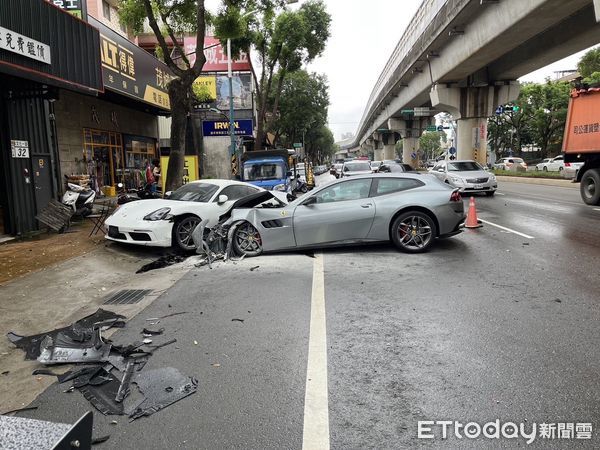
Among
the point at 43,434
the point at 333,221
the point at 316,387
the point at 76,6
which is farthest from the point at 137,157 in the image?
the point at 43,434

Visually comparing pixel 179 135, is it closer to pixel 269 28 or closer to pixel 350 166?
pixel 350 166

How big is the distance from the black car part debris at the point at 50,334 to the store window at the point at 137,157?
1644 centimetres

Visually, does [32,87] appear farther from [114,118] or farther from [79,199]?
[114,118]

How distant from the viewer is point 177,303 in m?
5.64

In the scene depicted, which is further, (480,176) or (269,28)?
(269,28)

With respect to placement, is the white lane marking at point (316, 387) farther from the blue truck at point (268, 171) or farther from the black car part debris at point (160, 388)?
the blue truck at point (268, 171)

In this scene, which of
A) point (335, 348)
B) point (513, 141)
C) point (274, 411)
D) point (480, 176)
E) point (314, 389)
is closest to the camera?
point (274, 411)

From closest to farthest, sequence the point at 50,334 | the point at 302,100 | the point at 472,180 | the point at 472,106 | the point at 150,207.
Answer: the point at 50,334 → the point at 150,207 → the point at 472,180 → the point at 472,106 → the point at 302,100

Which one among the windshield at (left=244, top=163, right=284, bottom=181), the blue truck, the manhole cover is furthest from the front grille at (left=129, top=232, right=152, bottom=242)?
the windshield at (left=244, top=163, right=284, bottom=181)

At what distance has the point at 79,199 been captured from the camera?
38.4 feet

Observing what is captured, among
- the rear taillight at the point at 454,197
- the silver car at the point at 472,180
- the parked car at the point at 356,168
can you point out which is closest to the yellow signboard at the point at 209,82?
the parked car at the point at 356,168

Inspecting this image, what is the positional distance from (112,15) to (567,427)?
105ft

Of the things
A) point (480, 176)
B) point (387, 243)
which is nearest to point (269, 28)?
point (480, 176)

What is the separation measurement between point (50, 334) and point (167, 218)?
4287 millimetres
